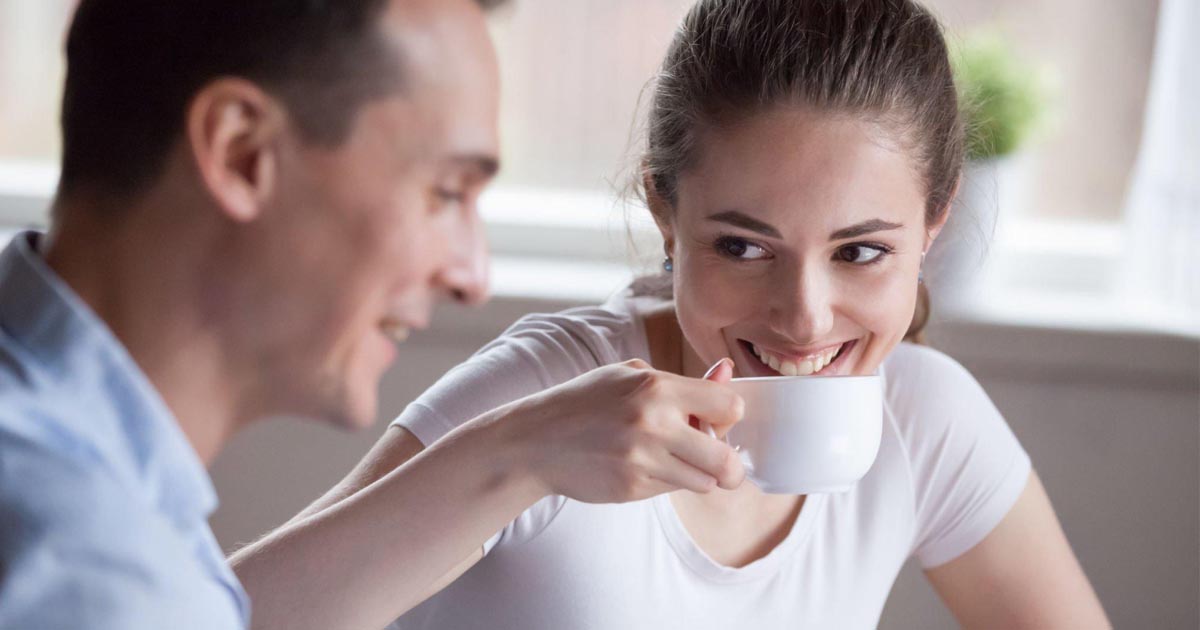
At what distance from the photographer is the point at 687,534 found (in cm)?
141

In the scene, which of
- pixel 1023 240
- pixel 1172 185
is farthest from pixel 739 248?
pixel 1023 240

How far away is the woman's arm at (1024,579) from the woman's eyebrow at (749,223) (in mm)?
550

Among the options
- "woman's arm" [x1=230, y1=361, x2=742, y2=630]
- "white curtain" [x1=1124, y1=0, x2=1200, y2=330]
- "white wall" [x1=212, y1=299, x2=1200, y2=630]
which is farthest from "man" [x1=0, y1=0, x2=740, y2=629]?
"white curtain" [x1=1124, y1=0, x2=1200, y2=330]

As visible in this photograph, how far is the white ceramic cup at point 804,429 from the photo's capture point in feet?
3.60

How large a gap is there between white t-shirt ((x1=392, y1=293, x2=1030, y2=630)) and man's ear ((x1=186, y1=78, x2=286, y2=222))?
23.6 inches

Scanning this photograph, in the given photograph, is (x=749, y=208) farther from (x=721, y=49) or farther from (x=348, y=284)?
(x=348, y=284)

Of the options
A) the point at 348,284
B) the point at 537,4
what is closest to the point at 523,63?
the point at 537,4

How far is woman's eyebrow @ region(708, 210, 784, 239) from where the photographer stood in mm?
1264

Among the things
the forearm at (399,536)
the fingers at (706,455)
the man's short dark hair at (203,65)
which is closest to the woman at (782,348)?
the forearm at (399,536)

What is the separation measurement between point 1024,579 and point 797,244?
A: 575 mm

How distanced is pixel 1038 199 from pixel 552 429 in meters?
1.75

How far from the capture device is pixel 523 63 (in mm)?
2564

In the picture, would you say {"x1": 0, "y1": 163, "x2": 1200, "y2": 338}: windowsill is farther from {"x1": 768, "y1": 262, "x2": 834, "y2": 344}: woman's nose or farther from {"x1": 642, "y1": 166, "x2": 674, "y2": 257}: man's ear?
{"x1": 768, "y1": 262, "x2": 834, "y2": 344}: woman's nose

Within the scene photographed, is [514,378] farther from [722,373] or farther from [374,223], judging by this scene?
[374,223]
